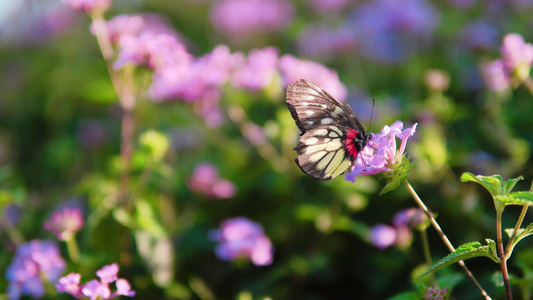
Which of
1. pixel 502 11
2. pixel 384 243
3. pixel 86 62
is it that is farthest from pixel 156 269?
pixel 502 11

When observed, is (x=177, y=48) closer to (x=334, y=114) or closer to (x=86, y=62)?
(x=334, y=114)

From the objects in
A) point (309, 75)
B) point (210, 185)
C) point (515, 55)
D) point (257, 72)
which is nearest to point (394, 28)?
point (309, 75)

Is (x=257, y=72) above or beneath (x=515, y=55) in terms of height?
above

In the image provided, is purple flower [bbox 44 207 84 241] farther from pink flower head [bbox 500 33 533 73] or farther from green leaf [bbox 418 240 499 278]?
pink flower head [bbox 500 33 533 73]

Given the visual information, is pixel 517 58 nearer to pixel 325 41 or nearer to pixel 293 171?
pixel 293 171

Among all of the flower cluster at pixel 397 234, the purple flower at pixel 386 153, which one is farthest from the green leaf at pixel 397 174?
the flower cluster at pixel 397 234

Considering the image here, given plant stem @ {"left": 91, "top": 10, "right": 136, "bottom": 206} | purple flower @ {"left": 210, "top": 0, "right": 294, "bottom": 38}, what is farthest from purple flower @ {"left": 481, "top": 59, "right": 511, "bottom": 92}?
purple flower @ {"left": 210, "top": 0, "right": 294, "bottom": 38}

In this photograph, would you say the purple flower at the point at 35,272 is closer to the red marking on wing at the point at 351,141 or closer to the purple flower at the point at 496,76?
the red marking on wing at the point at 351,141
